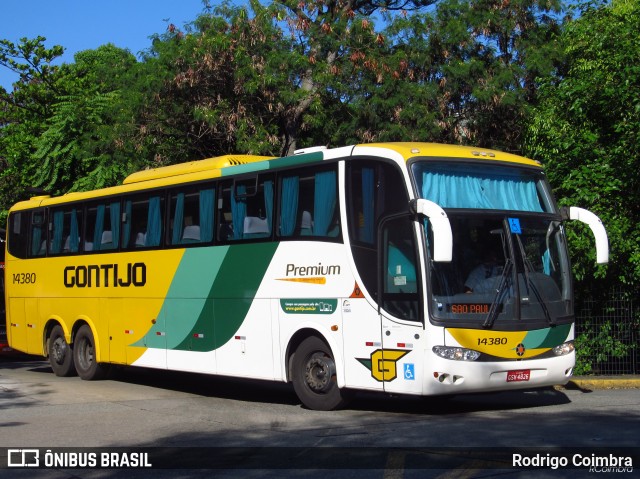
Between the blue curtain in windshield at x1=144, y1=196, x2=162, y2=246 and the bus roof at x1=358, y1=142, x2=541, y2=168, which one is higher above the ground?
the bus roof at x1=358, y1=142, x2=541, y2=168

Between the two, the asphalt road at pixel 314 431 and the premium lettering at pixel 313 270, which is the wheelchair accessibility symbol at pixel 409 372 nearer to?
the asphalt road at pixel 314 431

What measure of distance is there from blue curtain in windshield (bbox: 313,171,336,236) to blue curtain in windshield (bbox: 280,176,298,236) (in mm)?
455

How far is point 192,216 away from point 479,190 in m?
5.27

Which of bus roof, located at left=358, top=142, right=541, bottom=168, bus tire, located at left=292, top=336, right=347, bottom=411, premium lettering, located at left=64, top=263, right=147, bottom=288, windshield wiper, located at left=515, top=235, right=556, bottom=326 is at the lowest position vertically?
bus tire, located at left=292, top=336, right=347, bottom=411

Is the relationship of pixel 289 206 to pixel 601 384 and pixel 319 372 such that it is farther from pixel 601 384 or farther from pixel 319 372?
pixel 601 384

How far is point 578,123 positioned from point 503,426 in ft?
27.6

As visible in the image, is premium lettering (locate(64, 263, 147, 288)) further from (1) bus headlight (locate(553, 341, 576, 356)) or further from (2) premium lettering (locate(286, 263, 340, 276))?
(1) bus headlight (locate(553, 341, 576, 356))

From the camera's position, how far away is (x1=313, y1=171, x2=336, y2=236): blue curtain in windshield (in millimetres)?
12531

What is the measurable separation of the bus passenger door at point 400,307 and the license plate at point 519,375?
1.14 metres

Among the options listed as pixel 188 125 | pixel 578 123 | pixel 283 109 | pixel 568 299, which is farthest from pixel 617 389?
pixel 188 125

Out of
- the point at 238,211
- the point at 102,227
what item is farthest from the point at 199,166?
the point at 102,227

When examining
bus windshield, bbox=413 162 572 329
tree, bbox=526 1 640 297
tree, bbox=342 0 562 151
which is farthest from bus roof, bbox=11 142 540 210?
tree, bbox=342 0 562 151

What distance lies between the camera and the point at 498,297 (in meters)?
11.4

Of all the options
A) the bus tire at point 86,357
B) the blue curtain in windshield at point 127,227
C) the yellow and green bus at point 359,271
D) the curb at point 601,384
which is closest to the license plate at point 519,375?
the yellow and green bus at point 359,271
